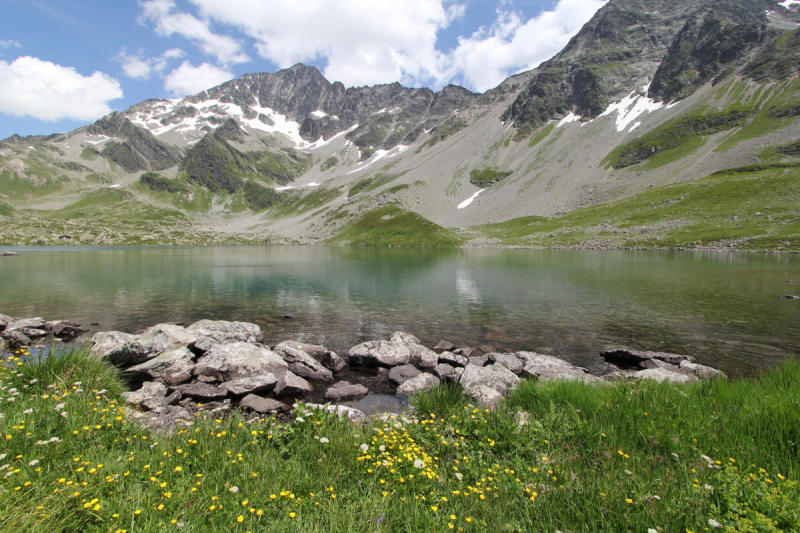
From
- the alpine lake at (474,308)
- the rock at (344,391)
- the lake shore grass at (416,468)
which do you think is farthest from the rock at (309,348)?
the lake shore grass at (416,468)

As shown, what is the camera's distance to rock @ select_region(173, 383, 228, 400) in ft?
48.5

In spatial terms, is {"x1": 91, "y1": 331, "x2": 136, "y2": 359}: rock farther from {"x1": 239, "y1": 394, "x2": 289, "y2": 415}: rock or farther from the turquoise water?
the turquoise water

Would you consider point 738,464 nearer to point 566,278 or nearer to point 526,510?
point 526,510

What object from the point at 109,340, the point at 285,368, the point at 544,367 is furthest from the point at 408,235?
the point at 109,340

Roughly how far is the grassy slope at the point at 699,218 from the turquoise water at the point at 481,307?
6003 centimetres

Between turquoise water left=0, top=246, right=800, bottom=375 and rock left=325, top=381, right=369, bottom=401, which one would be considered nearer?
rock left=325, top=381, right=369, bottom=401

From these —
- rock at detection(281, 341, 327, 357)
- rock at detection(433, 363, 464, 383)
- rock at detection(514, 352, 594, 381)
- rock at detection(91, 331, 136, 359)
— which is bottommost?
rock at detection(281, 341, 327, 357)

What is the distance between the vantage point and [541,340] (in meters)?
24.6

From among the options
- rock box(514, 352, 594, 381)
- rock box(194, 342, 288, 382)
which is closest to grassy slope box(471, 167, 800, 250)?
rock box(514, 352, 594, 381)

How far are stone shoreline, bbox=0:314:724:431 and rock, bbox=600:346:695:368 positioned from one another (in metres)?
0.05

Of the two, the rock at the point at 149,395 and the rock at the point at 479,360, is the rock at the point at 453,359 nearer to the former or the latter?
the rock at the point at 479,360

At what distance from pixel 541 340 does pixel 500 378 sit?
10462mm

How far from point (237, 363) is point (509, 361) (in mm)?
13937

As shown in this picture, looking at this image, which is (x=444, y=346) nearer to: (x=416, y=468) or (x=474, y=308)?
(x=474, y=308)
